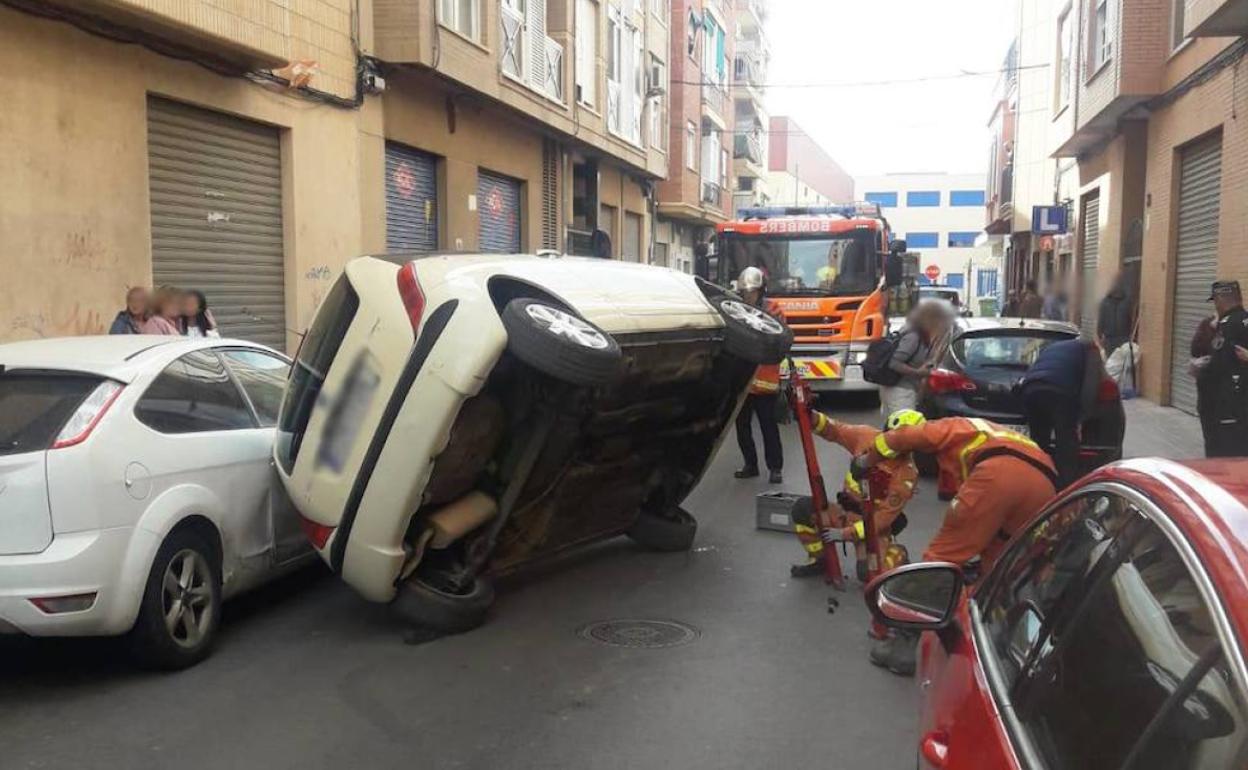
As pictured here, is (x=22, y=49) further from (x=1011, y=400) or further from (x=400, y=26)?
(x=1011, y=400)

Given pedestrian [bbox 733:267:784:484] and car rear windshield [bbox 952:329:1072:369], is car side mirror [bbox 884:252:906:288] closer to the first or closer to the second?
car rear windshield [bbox 952:329:1072:369]

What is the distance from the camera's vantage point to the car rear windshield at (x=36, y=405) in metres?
4.53

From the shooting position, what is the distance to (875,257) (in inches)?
627

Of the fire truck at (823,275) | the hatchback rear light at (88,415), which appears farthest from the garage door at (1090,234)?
the hatchback rear light at (88,415)

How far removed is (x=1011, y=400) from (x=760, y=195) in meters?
45.4

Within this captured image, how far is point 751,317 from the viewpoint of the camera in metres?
6.40

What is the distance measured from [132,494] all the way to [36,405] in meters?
0.57

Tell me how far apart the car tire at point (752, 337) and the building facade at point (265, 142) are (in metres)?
6.37

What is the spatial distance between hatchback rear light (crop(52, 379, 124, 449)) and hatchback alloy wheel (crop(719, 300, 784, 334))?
10.8 feet

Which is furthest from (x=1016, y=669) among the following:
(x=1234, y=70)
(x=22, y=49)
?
(x=1234, y=70)

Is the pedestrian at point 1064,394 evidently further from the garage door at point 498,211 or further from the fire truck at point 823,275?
the garage door at point 498,211

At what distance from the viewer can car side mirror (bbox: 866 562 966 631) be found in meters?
2.76

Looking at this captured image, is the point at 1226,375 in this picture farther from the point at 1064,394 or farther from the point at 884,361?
the point at 884,361

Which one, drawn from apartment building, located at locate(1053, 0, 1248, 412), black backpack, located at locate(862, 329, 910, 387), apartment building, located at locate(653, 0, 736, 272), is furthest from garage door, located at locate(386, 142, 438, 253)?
apartment building, located at locate(653, 0, 736, 272)
